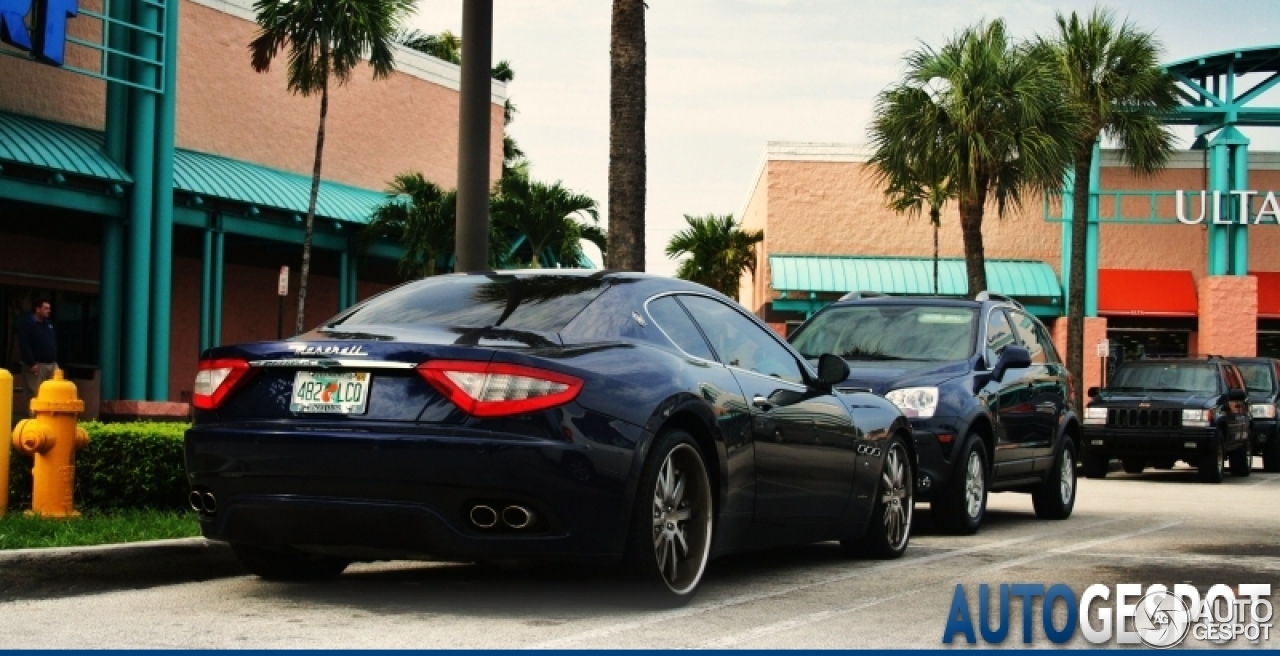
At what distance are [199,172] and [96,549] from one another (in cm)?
1980

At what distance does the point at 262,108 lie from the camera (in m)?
31.5

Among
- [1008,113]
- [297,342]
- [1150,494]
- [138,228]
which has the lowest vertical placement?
[1150,494]

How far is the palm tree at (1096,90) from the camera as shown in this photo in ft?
94.4

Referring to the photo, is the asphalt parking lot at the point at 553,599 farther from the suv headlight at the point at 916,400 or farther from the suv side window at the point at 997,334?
the suv side window at the point at 997,334

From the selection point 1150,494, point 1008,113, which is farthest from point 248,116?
point 1150,494

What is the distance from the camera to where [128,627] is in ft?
21.1

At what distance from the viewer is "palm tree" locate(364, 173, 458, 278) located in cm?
2959

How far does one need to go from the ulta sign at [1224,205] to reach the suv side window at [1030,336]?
1187 inches

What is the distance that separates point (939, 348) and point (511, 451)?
21.9 feet

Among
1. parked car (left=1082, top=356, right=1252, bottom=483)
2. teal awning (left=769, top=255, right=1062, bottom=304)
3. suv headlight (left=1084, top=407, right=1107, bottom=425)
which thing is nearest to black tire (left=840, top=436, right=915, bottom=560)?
parked car (left=1082, top=356, right=1252, bottom=483)

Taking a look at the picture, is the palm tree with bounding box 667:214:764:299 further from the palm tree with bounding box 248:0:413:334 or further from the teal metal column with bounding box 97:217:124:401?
the teal metal column with bounding box 97:217:124:401

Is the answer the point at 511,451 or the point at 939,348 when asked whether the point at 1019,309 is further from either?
the point at 511,451

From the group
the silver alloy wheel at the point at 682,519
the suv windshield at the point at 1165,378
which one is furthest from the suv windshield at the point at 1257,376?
the silver alloy wheel at the point at 682,519

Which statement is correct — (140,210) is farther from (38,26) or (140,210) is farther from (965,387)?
(965,387)
